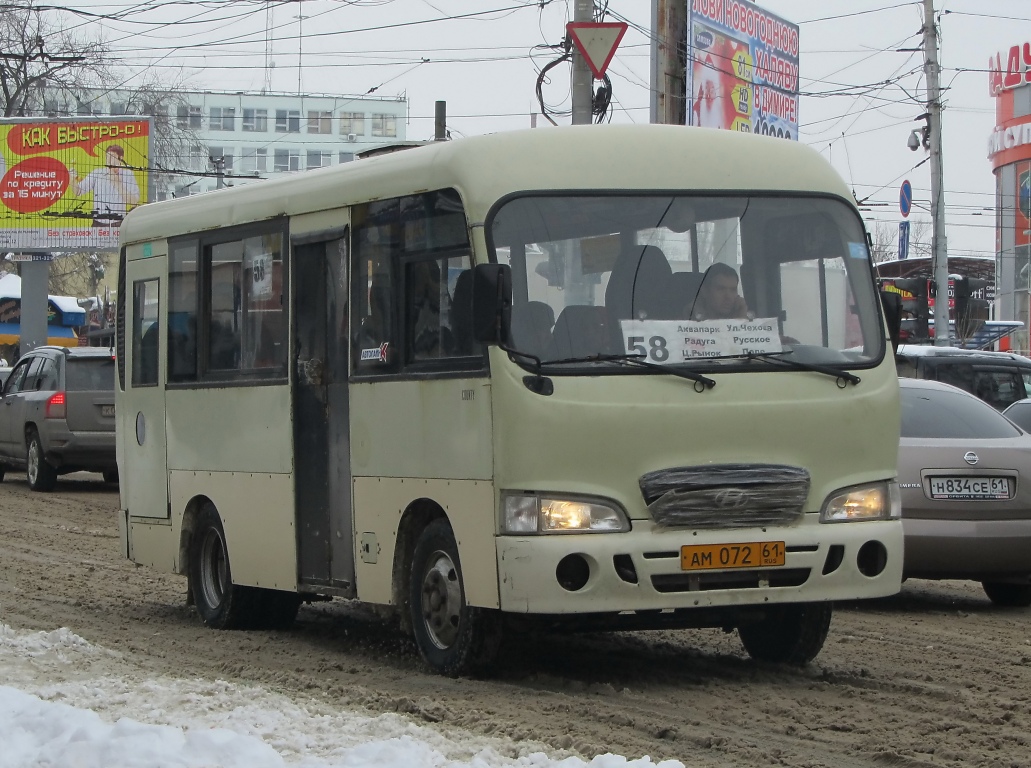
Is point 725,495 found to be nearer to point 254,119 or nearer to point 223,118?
point 254,119

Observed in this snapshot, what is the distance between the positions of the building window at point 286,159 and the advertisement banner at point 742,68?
92.8 meters

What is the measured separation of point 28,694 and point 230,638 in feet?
10.2

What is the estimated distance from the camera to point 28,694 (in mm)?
7500

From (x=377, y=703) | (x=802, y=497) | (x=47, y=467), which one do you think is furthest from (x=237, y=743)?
(x=47, y=467)

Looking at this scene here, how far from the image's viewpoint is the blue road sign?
46656 mm

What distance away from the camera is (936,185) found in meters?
34.7

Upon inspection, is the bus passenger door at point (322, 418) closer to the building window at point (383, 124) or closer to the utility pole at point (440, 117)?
the utility pole at point (440, 117)

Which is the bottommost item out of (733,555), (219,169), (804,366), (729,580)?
(729,580)

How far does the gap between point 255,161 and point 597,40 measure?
11720 cm

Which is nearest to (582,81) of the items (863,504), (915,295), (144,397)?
(915,295)

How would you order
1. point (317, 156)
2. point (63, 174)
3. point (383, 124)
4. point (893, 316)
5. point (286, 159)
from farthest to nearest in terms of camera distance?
point (383, 124) → point (286, 159) → point (317, 156) → point (63, 174) → point (893, 316)

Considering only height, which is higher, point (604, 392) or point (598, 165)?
point (598, 165)

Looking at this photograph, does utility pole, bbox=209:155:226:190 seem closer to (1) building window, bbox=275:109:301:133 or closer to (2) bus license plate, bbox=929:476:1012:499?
(2) bus license plate, bbox=929:476:1012:499

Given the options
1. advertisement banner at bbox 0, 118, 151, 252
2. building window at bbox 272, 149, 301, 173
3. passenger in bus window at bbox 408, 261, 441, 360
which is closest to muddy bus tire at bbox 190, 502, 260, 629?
passenger in bus window at bbox 408, 261, 441, 360
